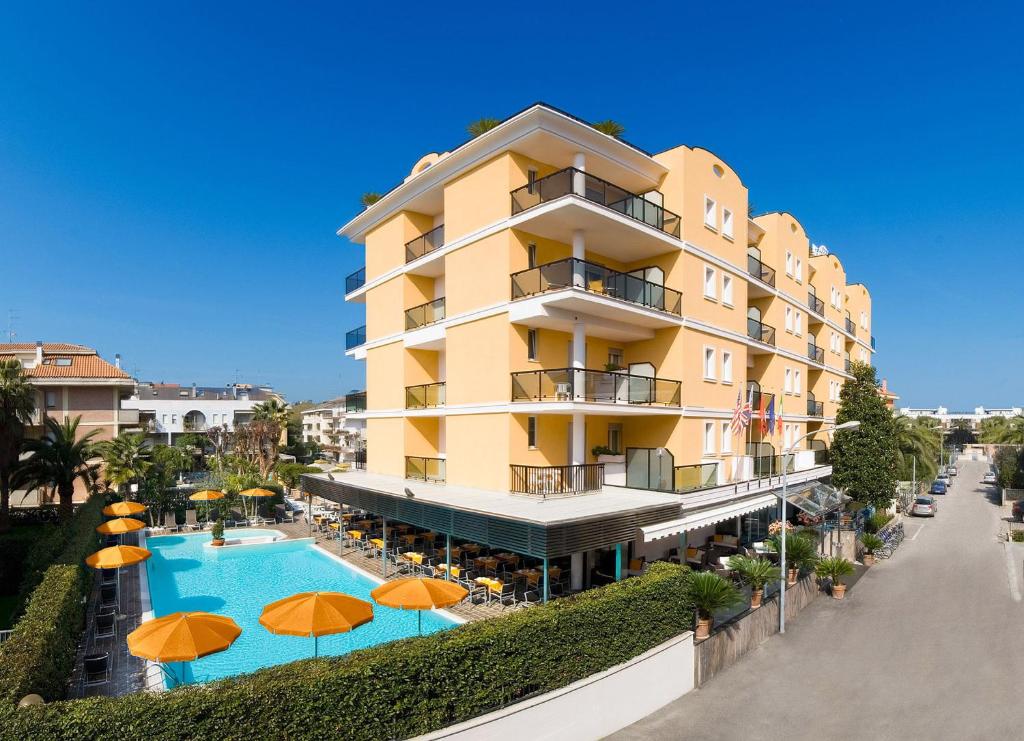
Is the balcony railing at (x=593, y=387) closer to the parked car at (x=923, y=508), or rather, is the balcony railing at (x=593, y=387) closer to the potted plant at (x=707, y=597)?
the potted plant at (x=707, y=597)

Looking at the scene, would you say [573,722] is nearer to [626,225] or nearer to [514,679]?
[514,679]

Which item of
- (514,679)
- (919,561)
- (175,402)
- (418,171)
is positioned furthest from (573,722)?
(175,402)

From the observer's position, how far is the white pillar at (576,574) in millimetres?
19562

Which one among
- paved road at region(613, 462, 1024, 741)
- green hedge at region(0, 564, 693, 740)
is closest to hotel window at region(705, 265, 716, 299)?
paved road at region(613, 462, 1024, 741)

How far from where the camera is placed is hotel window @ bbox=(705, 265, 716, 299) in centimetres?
2401

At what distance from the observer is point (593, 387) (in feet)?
67.4

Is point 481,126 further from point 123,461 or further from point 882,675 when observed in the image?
point 123,461

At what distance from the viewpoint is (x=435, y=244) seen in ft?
82.7

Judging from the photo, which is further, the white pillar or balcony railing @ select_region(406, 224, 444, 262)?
balcony railing @ select_region(406, 224, 444, 262)

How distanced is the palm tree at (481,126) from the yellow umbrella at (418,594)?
52.6 feet

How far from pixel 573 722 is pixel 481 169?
59.5 ft

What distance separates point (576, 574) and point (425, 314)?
511 inches

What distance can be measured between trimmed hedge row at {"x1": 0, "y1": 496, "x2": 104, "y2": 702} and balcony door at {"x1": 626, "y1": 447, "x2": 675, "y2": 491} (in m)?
17.0

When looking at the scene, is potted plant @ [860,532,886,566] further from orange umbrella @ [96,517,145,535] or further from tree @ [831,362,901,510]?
orange umbrella @ [96,517,145,535]
